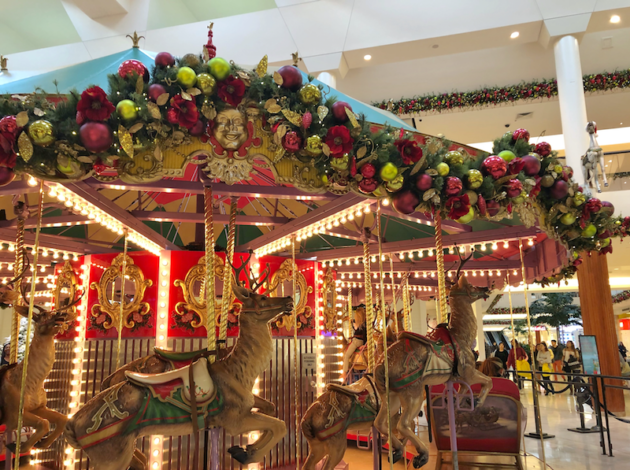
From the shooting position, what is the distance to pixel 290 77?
2494mm

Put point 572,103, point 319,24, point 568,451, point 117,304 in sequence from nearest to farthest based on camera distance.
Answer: point 117,304 → point 568,451 → point 572,103 → point 319,24

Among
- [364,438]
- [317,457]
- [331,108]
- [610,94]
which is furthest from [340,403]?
[610,94]

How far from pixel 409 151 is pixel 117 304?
14.2 feet

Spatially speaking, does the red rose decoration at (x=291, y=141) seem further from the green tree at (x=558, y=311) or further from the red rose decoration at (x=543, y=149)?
the green tree at (x=558, y=311)

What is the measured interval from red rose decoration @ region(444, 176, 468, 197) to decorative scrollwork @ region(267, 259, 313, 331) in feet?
11.5

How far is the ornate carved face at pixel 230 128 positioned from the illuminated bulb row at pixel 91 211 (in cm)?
159

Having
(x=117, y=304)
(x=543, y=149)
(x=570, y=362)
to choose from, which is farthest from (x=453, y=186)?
(x=570, y=362)

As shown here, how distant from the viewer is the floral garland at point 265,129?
2270mm

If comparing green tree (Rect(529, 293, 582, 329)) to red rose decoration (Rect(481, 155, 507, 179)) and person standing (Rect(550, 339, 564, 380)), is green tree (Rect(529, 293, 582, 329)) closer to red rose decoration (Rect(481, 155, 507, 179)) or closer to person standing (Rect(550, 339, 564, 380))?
person standing (Rect(550, 339, 564, 380))

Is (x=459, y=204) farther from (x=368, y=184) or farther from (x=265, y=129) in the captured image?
(x=265, y=129)

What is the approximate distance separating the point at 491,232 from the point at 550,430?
16.3ft

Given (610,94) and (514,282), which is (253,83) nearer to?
(514,282)

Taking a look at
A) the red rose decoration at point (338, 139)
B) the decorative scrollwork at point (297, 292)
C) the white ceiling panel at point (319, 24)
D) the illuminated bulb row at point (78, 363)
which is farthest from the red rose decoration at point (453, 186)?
the white ceiling panel at point (319, 24)

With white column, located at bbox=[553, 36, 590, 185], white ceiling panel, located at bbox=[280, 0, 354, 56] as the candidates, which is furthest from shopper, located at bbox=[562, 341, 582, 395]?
white ceiling panel, located at bbox=[280, 0, 354, 56]
